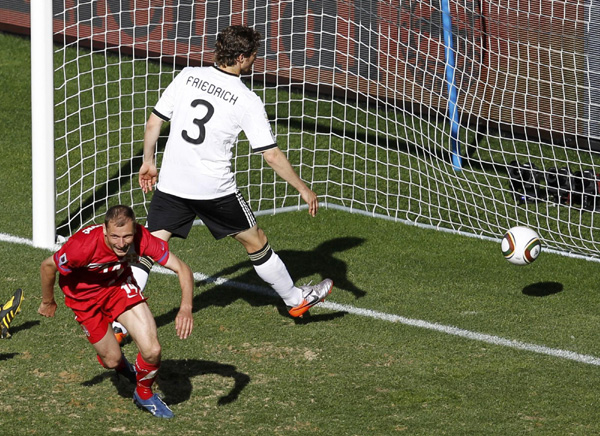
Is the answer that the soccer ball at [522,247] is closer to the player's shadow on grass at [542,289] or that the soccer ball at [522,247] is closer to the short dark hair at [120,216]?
the player's shadow on grass at [542,289]

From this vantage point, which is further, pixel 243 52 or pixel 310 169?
pixel 310 169

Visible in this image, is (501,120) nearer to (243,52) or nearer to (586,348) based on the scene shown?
(586,348)

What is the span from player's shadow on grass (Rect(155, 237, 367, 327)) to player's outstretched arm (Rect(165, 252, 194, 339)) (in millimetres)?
1744

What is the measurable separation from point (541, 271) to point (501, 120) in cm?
311

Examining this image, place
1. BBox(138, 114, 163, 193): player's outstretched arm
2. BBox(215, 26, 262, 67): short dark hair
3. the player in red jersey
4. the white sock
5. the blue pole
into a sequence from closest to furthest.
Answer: the player in red jersey → BBox(215, 26, 262, 67): short dark hair → BBox(138, 114, 163, 193): player's outstretched arm → the white sock → the blue pole

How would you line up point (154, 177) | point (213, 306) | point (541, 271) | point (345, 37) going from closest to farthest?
point (154, 177) → point (213, 306) → point (541, 271) → point (345, 37)

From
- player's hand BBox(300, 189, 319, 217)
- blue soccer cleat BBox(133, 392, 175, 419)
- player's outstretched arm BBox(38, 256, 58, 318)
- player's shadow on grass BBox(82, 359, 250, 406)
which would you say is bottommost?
player's shadow on grass BBox(82, 359, 250, 406)

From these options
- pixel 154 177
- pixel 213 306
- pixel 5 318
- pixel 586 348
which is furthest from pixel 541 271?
pixel 5 318

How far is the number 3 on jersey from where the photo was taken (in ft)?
22.9

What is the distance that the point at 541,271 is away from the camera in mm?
9117

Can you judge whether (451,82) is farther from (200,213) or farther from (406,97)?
(200,213)

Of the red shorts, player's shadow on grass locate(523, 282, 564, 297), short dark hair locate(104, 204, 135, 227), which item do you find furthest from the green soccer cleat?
player's shadow on grass locate(523, 282, 564, 297)

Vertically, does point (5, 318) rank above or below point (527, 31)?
below

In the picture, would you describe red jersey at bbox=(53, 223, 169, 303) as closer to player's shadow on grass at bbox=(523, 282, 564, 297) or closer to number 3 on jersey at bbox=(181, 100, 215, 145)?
number 3 on jersey at bbox=(181, 100, 215, 145)
